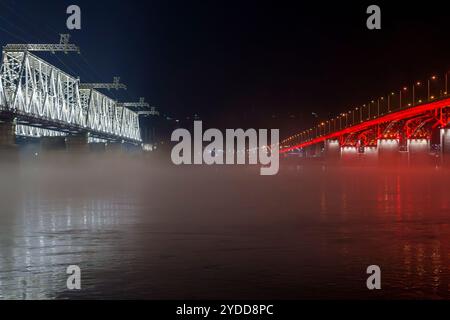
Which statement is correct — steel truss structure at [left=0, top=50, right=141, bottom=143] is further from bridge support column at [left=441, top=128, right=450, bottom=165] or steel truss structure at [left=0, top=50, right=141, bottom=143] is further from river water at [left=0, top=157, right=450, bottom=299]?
river water at [left=0, top=157, right=450, bottom=299]

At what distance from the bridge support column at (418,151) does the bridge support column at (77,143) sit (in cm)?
5945

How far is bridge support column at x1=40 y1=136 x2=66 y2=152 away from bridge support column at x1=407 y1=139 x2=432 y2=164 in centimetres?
6311

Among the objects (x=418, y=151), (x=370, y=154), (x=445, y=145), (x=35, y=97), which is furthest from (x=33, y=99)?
(x=370, y=154)

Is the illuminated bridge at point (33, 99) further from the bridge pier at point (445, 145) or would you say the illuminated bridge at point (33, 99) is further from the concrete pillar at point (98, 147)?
the bridge pier at point (445, 145)

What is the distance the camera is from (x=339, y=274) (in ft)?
64.0

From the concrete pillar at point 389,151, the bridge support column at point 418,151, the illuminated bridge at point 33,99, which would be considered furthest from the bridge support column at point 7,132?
the concrete pillar at point 389,151

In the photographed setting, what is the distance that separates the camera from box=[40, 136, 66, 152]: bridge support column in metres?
154

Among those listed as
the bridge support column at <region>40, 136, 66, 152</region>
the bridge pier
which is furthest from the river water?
the bridge support column at <region>40, 136, 66, 152</region>

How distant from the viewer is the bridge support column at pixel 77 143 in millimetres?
155375

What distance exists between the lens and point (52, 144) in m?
154

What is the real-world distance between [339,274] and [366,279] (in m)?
0.95

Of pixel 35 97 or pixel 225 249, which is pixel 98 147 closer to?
pixel 35 97
